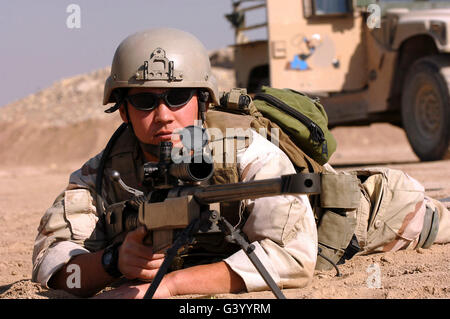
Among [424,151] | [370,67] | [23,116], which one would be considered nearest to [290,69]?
[370,67]

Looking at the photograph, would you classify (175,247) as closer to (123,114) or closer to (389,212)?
(123,114)

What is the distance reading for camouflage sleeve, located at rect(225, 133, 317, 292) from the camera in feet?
9.73

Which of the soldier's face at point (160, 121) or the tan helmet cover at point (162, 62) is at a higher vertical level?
the tan helmet cover at point (162, 62)

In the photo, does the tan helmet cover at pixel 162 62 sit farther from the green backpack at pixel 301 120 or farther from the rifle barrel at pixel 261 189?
the rifle barrel at pixel 261 189

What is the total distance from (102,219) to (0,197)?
6716 millimetres

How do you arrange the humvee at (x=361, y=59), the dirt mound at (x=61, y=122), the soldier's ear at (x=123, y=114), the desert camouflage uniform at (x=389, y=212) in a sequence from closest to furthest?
the soldier's ear at (x=123, y=114) < the desert camouflage uniform at (x=389, y=212) < the humvee at (x=361, y=59) < the dirt mound at (x=61, y=122)

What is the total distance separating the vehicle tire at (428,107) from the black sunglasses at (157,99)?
20.0 ft

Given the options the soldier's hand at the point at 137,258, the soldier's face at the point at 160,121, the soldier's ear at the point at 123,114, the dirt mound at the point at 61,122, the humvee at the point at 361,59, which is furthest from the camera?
the dirt mound at the point at 61,122

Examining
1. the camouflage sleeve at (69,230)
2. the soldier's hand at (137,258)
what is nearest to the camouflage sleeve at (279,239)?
the soldier's hand at (137,258)

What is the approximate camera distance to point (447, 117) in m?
8.97

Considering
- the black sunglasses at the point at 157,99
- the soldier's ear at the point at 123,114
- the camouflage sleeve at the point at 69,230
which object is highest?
the black sunglasses at the point at 157,99

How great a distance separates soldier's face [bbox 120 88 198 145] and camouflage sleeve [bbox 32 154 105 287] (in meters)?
0.38

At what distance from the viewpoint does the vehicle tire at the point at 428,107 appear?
352 inches
